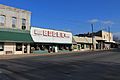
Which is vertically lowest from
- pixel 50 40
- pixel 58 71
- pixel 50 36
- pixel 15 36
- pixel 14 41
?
pixel 58 71

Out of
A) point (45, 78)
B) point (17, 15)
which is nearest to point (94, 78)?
point (45, 78)

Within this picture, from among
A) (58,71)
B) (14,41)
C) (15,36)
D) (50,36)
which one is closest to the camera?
(58,71)

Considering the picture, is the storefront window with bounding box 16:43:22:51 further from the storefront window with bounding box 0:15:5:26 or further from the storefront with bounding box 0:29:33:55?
the storefront window with bounding box 0:15:5:26

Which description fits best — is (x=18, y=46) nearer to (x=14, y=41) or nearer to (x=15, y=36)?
(x=15, y=36)

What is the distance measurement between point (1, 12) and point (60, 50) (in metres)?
20.8

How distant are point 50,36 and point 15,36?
39.4 ft

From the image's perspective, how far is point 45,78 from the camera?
40.5 feet

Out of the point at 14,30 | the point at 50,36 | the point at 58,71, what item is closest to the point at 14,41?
the point at 14,30

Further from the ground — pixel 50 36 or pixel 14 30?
pixel 14 30

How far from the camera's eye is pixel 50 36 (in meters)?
50.4

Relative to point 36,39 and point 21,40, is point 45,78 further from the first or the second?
point 36,39

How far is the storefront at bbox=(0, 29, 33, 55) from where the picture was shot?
3788 centimetres

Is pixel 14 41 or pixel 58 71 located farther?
pixel 14 41

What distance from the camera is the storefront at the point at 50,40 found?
149 feet
